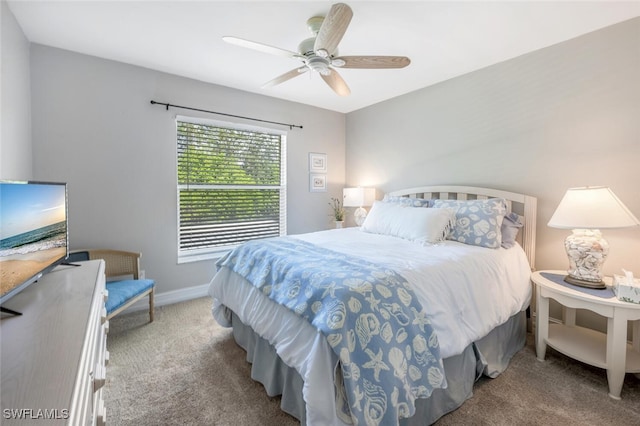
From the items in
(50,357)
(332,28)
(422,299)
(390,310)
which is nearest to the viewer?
(50,357)

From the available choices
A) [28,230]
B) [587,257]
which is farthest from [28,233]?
[587,257]

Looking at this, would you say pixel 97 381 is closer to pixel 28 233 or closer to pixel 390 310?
pixel 28 233

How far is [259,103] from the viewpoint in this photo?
3.64m

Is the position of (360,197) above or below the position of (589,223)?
above

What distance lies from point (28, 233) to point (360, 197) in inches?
128

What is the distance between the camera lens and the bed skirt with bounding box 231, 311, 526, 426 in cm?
150

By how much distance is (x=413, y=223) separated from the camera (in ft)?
8.41

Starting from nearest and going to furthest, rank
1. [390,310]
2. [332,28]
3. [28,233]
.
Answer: [28,233] < [390,310] < [332,28]

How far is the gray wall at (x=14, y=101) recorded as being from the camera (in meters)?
1.87

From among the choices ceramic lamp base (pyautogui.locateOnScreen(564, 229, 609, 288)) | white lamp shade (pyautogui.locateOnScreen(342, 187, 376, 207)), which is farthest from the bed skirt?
white lamp shade (pyautogui.locateOnScreen(342, 187, 376, 207))

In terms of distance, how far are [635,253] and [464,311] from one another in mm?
1580

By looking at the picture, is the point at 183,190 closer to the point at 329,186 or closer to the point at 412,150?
the point at 329,186

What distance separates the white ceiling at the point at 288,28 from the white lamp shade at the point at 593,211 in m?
1.30

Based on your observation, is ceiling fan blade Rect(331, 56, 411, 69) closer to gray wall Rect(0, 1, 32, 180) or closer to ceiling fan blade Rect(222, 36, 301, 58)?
ceiling fan blade Rect(222, 36, 301, 58)
